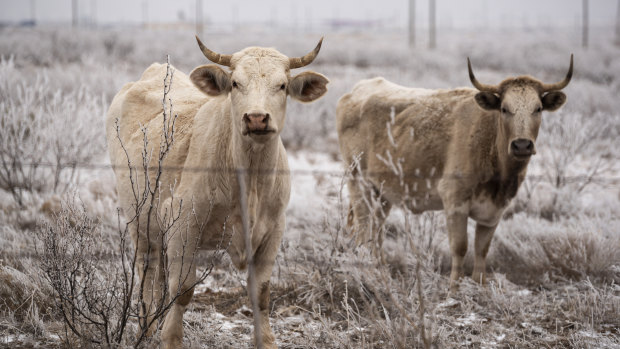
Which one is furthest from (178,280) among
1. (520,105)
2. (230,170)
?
(520,105)

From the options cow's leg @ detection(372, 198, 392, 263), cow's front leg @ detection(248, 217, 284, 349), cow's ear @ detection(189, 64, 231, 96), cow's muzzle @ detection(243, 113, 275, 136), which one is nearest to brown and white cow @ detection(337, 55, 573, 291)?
cow's leg @ detection(372, 198, 392, 263)

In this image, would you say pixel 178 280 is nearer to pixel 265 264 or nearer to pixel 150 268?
pixel 265 264

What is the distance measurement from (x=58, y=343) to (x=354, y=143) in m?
3.66

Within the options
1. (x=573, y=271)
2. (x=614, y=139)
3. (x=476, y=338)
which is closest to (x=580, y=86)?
(x=614, y=139)

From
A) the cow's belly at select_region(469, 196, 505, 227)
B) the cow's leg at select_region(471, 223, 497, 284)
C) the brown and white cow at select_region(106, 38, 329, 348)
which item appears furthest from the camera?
the cow's leg at select_region(471, 223, 497, 284)

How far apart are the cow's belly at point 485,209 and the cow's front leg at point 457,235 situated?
0.26ft

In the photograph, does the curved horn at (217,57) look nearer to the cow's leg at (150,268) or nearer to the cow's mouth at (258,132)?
the cow's mouth at (258,132)

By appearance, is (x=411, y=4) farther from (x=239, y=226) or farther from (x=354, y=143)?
(x=239, y=226)

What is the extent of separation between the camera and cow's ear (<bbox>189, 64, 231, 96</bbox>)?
3.41 meters

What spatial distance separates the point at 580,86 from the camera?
15.2 m

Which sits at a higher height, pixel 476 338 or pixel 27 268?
pixel 27 268

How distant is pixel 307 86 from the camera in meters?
3.59

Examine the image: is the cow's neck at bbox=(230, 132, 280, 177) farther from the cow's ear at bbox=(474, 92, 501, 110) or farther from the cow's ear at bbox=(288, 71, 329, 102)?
the cow's ear at bbox=(474, 92, 501, 110)

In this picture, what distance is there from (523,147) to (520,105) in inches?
15.6
